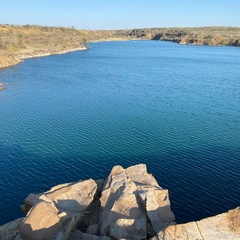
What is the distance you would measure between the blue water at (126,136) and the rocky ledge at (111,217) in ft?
21.5

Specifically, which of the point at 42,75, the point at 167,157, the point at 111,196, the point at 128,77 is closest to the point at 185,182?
the point at 167,157

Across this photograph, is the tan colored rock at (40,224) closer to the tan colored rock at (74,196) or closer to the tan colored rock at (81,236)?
the tan colored rock at (81,236)

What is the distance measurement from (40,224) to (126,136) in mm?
23029

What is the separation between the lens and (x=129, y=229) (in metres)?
Result: 17.7

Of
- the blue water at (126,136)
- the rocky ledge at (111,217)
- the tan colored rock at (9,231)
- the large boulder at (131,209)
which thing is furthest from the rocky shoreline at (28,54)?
the large boulder at (131,209)

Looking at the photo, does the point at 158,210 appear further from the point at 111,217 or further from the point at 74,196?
the point at 74,196

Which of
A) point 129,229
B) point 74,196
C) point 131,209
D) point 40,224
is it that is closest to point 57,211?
point 40,224

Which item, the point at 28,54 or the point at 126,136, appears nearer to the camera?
the point at 126,136

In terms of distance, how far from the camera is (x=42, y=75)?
85188 millimetres

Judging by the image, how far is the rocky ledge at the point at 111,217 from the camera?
54.6 feet

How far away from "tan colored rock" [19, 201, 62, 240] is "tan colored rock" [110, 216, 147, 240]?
374 cm

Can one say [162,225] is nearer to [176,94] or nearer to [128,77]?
[176,94]

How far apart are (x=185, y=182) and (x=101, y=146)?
1199 cm

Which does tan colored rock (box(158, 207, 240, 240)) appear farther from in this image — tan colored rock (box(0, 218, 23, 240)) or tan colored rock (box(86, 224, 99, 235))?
tan colored rock (box(0, 218, 23, 240))
